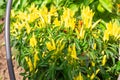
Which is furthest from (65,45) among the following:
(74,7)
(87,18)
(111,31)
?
(74,7)

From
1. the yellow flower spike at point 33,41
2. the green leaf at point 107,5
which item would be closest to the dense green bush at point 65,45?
the yellow flower spike at point 33,41

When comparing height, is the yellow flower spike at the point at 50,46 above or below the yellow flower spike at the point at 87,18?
below

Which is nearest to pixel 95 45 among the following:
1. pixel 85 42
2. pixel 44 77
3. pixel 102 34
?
pixel 85 42

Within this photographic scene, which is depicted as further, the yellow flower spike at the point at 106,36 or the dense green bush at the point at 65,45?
the yellow flower spike at the point at 106,36

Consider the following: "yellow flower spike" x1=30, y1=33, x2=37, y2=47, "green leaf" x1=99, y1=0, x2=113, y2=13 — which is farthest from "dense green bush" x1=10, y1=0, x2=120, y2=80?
"green leaf" x1=99, y1=0, x2=113, y2=13

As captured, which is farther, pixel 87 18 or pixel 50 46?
pixel 87 18

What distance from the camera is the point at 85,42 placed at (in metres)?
2.80

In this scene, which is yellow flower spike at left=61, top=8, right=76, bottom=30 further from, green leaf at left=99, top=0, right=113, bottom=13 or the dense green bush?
green leaf at left=99, top=0, right=113, bottom=13

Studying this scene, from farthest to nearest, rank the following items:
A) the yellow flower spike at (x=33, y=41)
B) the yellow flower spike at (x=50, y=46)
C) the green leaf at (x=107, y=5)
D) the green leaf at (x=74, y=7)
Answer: the green leaf at (x=74, y=7)
the green leaf at (x=107, y=5)
the yellow flower spike at (x=33, y=41)
the yellow flower spike at (x=50, y=46)

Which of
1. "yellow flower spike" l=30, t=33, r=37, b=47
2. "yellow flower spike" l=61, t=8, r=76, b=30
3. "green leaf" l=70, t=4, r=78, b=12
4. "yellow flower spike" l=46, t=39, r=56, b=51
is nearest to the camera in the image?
"yellow flower spike" l=46, t=39, r=56, b=51

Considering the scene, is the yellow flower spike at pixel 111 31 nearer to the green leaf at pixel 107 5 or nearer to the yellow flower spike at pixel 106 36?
the yellow flower spike at pixel 106 36

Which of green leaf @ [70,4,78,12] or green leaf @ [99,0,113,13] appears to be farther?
green leaf @ [70,4,78,12]

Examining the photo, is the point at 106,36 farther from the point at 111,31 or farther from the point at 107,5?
the point at 107,5

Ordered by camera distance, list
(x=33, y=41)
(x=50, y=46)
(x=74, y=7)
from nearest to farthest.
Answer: (x=50, y=46)
(x=33, y=41)
(x=74, y=7)
